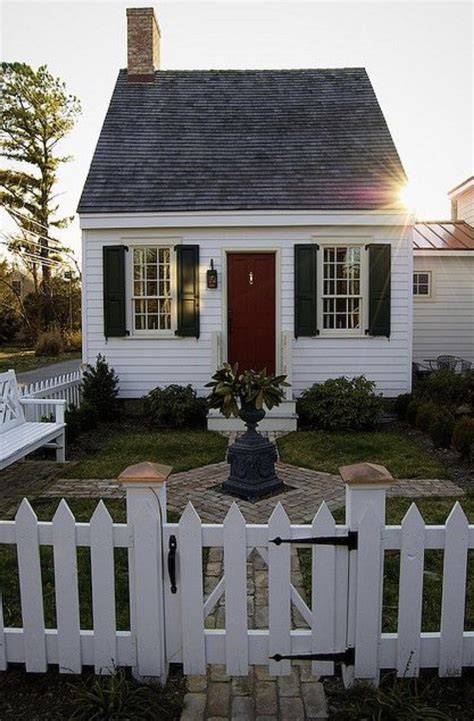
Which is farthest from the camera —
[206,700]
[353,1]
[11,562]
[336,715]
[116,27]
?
[116,27]

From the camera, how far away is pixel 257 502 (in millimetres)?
5305

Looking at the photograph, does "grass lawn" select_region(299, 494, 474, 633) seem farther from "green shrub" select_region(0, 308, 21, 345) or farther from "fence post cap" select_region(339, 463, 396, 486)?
"green shrub" select_region(0, 308, 21, 345)

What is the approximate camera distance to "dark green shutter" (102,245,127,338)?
31.6 ft

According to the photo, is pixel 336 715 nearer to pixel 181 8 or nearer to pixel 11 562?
pixel 11 562

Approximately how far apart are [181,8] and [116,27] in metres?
2.67

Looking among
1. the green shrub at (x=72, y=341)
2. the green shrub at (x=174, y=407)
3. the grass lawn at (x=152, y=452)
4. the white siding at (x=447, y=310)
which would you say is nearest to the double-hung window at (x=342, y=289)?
the green shrub at (x=174, y=407)

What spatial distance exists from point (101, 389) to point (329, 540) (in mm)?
7316

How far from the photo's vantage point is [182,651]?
264cm

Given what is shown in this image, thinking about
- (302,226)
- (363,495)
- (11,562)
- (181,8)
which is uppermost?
(181,8)

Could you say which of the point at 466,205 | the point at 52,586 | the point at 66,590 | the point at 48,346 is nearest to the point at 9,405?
the point at 52,586

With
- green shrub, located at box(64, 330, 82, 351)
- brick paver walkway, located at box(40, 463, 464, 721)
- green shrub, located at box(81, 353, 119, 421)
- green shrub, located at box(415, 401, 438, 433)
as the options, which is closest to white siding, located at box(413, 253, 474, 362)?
green shrub, located at box(415, 401, 438, 433)

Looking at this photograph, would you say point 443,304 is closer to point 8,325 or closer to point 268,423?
point 268,423

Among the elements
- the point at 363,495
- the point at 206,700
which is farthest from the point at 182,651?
the point at 363,495

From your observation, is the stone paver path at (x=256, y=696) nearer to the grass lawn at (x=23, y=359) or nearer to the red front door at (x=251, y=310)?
the red front door at (x=251, y=310)
